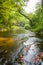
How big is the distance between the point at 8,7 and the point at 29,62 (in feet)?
49.6

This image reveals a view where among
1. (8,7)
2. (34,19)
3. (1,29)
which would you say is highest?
(8,7)

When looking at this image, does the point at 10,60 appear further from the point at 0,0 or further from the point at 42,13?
the point at 42,13

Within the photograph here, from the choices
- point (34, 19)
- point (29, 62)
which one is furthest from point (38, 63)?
point (34, 19)

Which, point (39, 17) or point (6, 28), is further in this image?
point (6, 28)

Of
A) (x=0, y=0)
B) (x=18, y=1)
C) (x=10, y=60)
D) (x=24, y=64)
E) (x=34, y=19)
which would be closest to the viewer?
(x=24, y=64)

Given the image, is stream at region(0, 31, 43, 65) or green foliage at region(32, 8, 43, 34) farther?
green foliage at region(32, 8, 43, 34)

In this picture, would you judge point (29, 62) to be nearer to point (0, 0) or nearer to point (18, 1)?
point (0, 0)

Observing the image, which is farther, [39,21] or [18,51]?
[39,21]

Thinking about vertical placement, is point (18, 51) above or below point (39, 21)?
above

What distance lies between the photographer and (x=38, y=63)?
7078 millimetres

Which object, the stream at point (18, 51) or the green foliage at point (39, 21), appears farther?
the green foliage at point (39, 21)

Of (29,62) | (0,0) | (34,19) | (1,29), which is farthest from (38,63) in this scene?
(1,29)

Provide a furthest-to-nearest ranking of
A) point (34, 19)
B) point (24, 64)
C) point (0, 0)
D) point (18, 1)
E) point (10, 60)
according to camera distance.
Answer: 1. point (34, 19)
2. point (18, 1)
3. point (0, 0)
4. point (10, 60)
5. point (24, 64)

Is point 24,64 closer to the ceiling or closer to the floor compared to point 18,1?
closer to the floor
